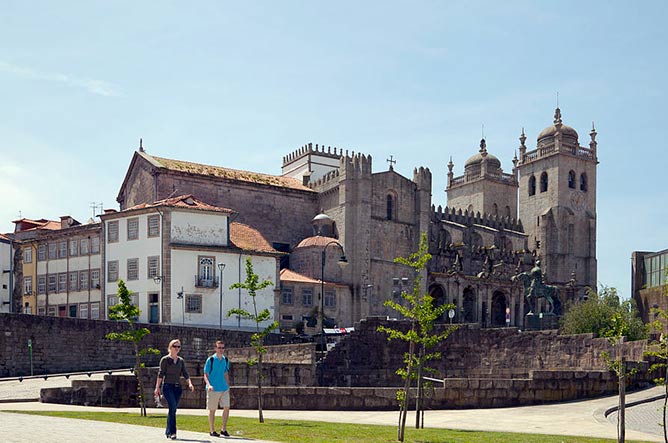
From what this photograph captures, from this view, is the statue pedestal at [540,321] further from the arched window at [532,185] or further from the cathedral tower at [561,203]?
the arched window at [532,185]

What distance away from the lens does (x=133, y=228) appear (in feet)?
178

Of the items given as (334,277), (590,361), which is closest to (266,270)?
(334,277)

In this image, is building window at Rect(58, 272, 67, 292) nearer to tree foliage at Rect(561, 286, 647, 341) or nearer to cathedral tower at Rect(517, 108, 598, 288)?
tree foliage at Rect(561, 286, 647, 341)

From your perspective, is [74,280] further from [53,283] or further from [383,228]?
[383,228]

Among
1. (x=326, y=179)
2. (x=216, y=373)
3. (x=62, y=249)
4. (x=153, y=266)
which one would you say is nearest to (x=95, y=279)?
(x=62, y=249)

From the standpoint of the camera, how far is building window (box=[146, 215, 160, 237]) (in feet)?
Answer: 174

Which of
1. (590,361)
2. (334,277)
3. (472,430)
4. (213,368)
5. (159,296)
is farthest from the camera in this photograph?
(334,277)

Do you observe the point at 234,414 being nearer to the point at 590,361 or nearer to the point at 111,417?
the point at 111,417

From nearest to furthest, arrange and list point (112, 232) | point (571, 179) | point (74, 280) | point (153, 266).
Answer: point (153, 266), point (112, 232), point (74, 280), point (571, 179)

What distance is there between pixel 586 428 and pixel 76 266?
44081 millimetres

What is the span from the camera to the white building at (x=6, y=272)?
6106cm

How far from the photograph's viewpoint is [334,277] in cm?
6488

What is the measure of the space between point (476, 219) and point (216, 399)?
7519 centimetres

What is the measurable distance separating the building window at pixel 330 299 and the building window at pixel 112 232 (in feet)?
49.5
